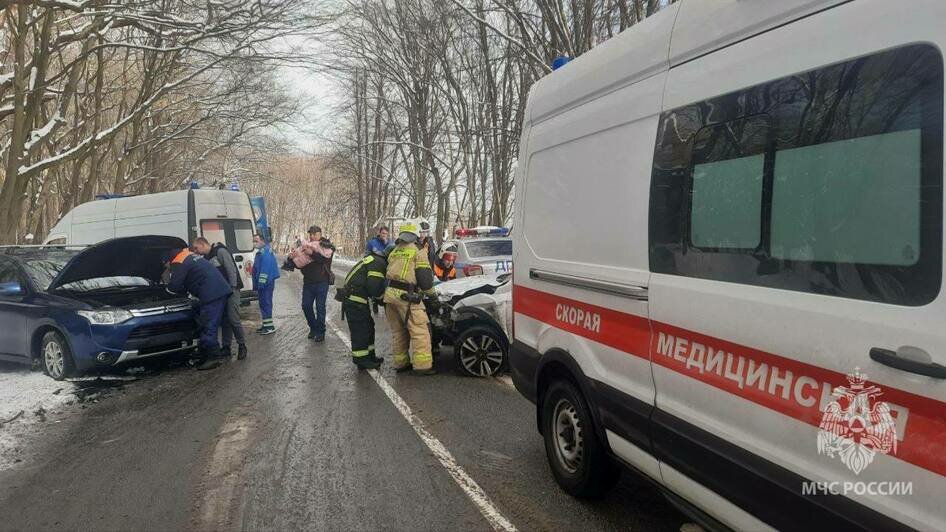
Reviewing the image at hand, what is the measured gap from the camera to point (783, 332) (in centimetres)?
193

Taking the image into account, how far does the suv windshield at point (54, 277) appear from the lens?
708cm

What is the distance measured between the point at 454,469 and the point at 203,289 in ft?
15.7

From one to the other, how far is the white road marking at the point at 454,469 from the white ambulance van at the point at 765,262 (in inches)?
21.3

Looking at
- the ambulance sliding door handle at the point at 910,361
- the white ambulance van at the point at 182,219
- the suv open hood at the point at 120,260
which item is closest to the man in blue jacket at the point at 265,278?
the suv open hood at the point at 120,260

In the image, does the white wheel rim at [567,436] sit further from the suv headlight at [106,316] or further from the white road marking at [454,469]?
the suv headlight at [106,316]

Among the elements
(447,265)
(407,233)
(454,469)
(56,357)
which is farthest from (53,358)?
(447,265)

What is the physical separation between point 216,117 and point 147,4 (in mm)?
13516

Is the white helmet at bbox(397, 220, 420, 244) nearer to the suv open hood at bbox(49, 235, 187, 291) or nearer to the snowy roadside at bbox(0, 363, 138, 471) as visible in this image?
the suv open hood at bbox(49, 235, 187, 291)

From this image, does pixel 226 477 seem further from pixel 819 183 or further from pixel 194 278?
pixel 194 278

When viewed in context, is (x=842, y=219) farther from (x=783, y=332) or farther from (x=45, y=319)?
(x=45, y=319)

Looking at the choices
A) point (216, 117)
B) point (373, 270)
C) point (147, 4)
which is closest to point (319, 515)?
point (373, 270)

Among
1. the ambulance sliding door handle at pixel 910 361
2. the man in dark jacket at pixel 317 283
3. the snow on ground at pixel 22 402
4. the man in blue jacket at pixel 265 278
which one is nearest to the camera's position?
the ambulance sliding door handle at pixel 910 361

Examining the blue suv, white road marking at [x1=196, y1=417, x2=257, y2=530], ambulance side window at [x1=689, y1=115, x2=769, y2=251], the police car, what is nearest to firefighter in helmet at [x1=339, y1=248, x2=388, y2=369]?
white road marking at [x1=196, y1=417, x2=257, y2=530]

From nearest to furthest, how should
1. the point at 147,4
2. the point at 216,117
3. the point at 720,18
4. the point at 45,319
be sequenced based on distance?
the point at 720,18 < the point at 45,319 < the point at 147,4 < the point at 216,117
